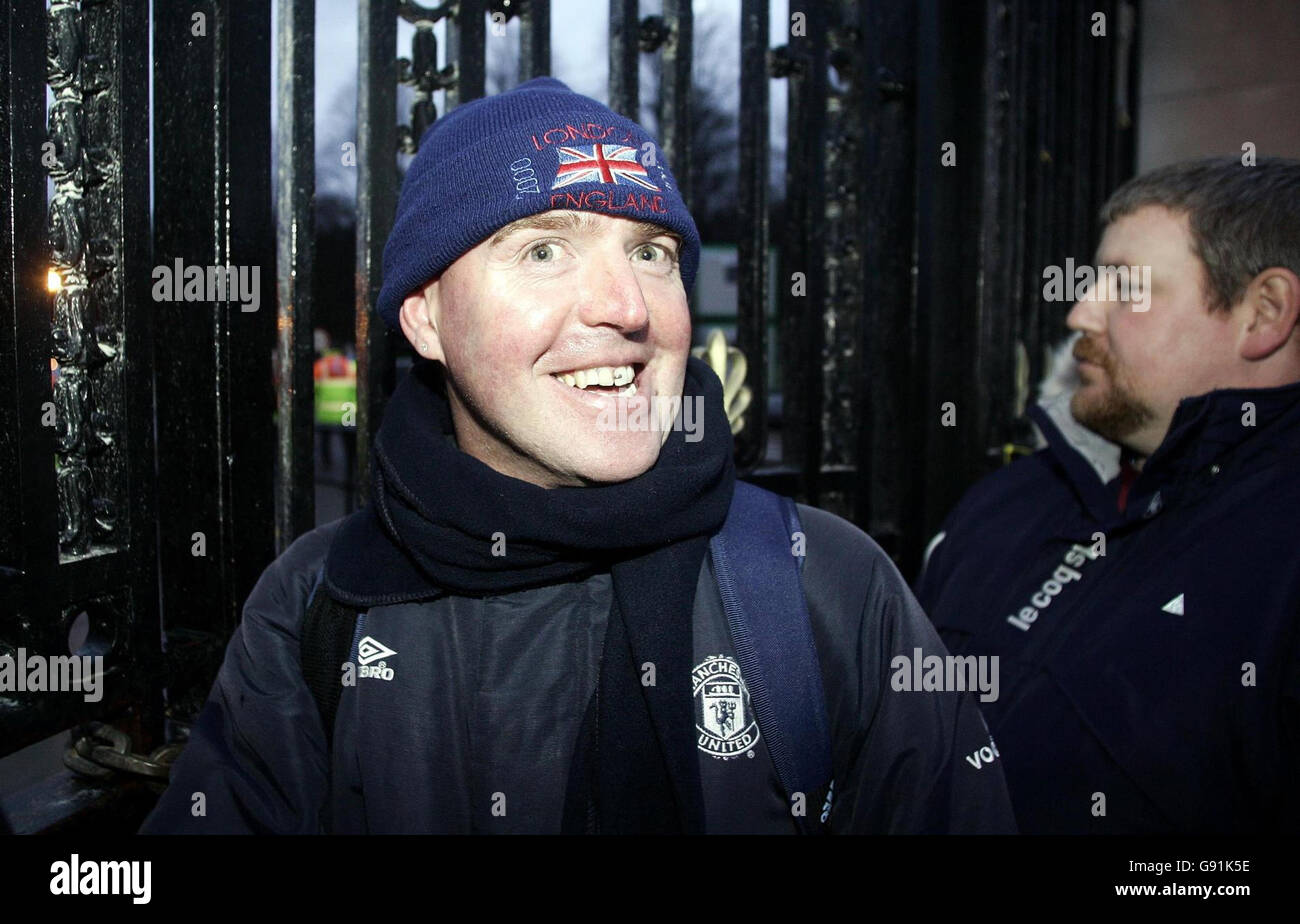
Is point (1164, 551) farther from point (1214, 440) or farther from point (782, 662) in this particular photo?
point (782, 662)

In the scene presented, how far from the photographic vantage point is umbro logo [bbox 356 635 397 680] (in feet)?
5.32

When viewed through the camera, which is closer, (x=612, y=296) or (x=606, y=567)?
(x=612, y=296)

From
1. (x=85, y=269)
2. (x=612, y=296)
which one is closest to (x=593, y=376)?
(x=612, y=296)

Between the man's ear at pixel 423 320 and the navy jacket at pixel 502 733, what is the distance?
453mm

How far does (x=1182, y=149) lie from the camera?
4250 mm

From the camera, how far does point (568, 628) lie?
1.68 metres

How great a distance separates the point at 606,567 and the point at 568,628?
4.9 inches

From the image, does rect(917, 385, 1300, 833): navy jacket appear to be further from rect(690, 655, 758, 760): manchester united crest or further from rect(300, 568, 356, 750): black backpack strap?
rect(300, 568, 356, 750): black backpack strap

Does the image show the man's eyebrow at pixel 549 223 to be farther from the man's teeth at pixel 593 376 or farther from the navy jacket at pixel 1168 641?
the navy jacket at pixel 1168 641

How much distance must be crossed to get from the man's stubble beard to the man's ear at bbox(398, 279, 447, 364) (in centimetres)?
180

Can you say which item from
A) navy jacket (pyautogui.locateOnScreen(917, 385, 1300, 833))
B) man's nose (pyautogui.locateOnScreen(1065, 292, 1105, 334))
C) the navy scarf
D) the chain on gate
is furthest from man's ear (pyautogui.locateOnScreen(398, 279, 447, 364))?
man's nose (pyautogui.locateOnScreen(1065, 292, 1105, 334))

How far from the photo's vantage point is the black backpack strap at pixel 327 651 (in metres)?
1.64
